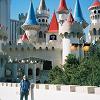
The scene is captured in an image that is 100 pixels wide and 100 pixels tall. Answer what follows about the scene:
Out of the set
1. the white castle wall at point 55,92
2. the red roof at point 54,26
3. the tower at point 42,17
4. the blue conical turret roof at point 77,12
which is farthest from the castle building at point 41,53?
the white castle wall at point 55,92

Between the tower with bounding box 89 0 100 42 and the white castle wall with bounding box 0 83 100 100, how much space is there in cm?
4282

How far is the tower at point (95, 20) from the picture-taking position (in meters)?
58.6

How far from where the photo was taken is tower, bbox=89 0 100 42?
58597 mm

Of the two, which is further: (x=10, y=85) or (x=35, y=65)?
(x=35, y=65)

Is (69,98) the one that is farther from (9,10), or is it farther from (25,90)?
(9,10)

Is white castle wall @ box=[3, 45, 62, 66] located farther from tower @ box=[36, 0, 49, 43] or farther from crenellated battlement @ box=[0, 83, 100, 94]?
crenellated battlement @ box=[0, 83, 100, 94]

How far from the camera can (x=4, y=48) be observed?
4488cm

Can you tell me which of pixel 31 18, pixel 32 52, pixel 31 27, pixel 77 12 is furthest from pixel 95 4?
pixel 32 52

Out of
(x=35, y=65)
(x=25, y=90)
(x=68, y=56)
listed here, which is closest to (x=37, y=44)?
(x=35, y=65)

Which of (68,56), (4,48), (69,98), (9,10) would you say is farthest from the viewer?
(9,10)

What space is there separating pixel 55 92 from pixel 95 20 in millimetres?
48198

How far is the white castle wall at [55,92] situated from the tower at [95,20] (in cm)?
4282

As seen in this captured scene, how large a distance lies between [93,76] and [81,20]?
25.1 metres

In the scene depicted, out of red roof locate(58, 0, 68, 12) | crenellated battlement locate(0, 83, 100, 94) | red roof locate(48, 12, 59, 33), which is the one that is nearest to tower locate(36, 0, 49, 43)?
red roof locate(48, 12, 59, 33)
